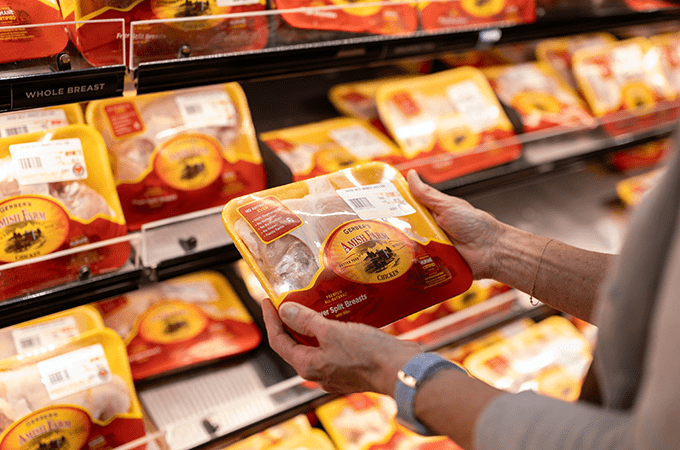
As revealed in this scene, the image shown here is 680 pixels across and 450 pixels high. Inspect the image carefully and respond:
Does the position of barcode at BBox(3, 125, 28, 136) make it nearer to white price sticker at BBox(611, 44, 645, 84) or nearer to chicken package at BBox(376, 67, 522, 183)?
chicken package at BBox(376, 67, 522, 183)

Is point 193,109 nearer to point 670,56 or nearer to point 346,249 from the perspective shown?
point 346,249

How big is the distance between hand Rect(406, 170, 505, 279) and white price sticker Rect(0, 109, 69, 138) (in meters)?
0.86

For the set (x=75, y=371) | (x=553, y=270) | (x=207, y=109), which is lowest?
(x=75, y=371)

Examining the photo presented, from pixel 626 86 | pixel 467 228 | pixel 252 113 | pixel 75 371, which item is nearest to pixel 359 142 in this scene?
pixel 252 113

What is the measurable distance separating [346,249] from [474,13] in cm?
89

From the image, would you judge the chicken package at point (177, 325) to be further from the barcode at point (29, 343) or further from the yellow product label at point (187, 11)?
the yellow product label at point (187, 11)

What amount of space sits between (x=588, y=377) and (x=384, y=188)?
23.2 inches

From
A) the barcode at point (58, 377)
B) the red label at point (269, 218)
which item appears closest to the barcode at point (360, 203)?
the red label at point (269, 218)

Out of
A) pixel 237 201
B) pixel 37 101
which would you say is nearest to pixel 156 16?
pixel 37 101

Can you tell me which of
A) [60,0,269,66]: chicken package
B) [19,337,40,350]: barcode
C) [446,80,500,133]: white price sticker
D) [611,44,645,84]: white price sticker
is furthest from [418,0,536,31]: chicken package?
[19,337,40,350]: barcode

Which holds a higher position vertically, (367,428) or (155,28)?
(155,28)

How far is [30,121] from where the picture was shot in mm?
1247

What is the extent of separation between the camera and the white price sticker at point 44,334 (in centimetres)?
125

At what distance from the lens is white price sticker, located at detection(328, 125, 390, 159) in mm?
1633
